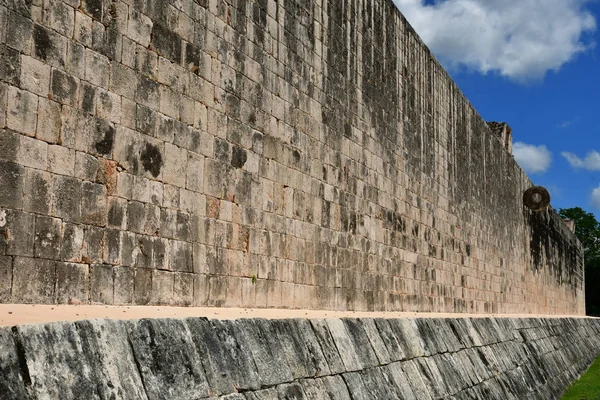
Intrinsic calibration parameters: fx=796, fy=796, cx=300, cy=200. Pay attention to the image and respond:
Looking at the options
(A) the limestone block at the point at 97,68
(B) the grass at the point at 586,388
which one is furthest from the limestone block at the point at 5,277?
(B) the grass at the point at 586,388

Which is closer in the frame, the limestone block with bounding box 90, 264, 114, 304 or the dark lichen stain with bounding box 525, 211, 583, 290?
the limestone block with bounding box 90, 264, 114, 304

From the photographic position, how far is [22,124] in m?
5.34

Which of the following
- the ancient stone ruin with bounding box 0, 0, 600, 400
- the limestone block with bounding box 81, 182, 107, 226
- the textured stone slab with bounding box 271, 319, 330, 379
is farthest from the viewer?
the limestone block with bounding box 81, 182, 107, 226

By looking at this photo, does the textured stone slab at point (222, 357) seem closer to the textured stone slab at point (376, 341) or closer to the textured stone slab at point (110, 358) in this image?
the textured stone slab at point (110, 358)

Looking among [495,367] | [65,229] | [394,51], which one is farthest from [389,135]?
[65,229]

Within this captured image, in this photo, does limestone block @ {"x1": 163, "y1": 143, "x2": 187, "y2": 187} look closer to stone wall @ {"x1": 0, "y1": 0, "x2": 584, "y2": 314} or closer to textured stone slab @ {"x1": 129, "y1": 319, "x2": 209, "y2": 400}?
stone wall @ {"x1": 0, "y1": 0, "x2": 584, "y2": 314}

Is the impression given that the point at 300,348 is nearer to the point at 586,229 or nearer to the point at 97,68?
the point at 97,68

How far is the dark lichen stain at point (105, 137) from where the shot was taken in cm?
598

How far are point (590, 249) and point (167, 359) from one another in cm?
6626

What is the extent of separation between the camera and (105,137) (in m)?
6.05

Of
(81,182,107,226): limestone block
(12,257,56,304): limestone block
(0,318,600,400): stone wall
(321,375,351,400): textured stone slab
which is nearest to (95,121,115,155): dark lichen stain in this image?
(81,182,107,226): limestone block

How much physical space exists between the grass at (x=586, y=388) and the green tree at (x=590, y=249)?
43970mm

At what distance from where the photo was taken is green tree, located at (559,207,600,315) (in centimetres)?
5753

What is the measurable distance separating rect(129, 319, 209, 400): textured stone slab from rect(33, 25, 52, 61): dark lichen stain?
9.39 ft
